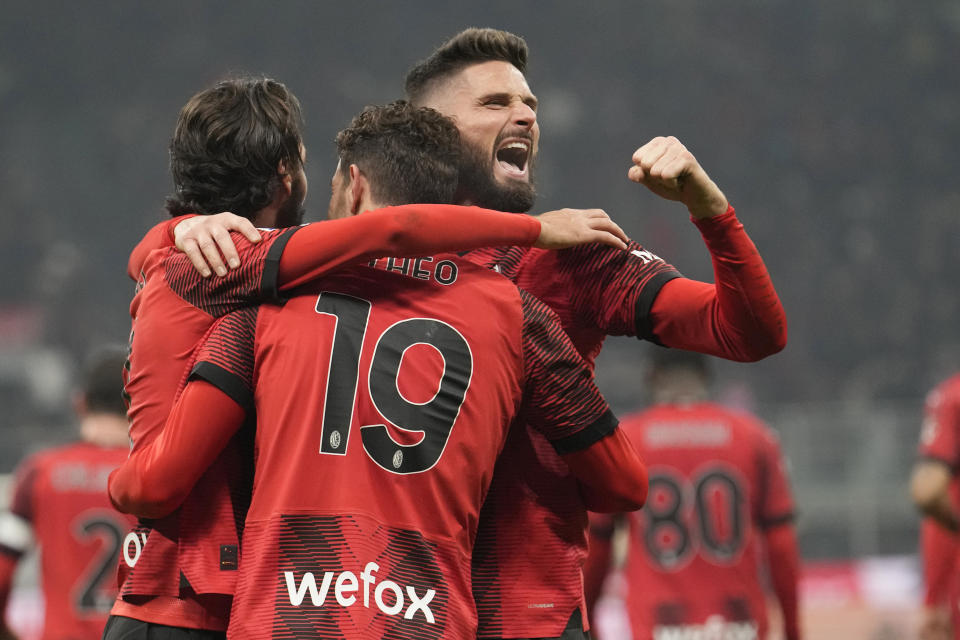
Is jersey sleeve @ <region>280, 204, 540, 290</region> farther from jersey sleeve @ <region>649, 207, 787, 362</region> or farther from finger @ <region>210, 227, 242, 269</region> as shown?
jersey sleeve @ <region>649, 207, 787, 362</region>

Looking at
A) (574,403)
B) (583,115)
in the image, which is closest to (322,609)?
(574,403)

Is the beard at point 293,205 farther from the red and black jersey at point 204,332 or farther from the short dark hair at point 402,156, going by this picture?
the red and black jersey at point 204,332

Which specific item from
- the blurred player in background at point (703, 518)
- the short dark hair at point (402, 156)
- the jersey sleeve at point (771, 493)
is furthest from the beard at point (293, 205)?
the jersey sleeve at point (771, 493)

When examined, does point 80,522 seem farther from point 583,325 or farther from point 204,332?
point 583,325

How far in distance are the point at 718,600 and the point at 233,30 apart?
56.5 ft

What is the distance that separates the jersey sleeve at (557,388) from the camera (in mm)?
2102

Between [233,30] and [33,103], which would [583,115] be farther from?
[33,103]

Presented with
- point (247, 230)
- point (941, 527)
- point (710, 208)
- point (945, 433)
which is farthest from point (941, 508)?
point (247, 230)

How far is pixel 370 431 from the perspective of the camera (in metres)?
1.97

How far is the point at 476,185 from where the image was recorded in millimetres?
2734

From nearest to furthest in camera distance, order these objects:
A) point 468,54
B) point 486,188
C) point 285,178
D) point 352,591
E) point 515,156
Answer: point 352,591
point 285,178
point 486,188
point 515,156
point 468,54

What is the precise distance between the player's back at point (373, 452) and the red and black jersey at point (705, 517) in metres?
3.19

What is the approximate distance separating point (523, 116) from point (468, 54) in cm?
31

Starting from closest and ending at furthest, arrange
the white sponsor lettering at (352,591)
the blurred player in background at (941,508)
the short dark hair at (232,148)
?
the white sponsor lettering at (352,591) → the short dark hair at (232,148) → the blurred player in background at (941,508)
